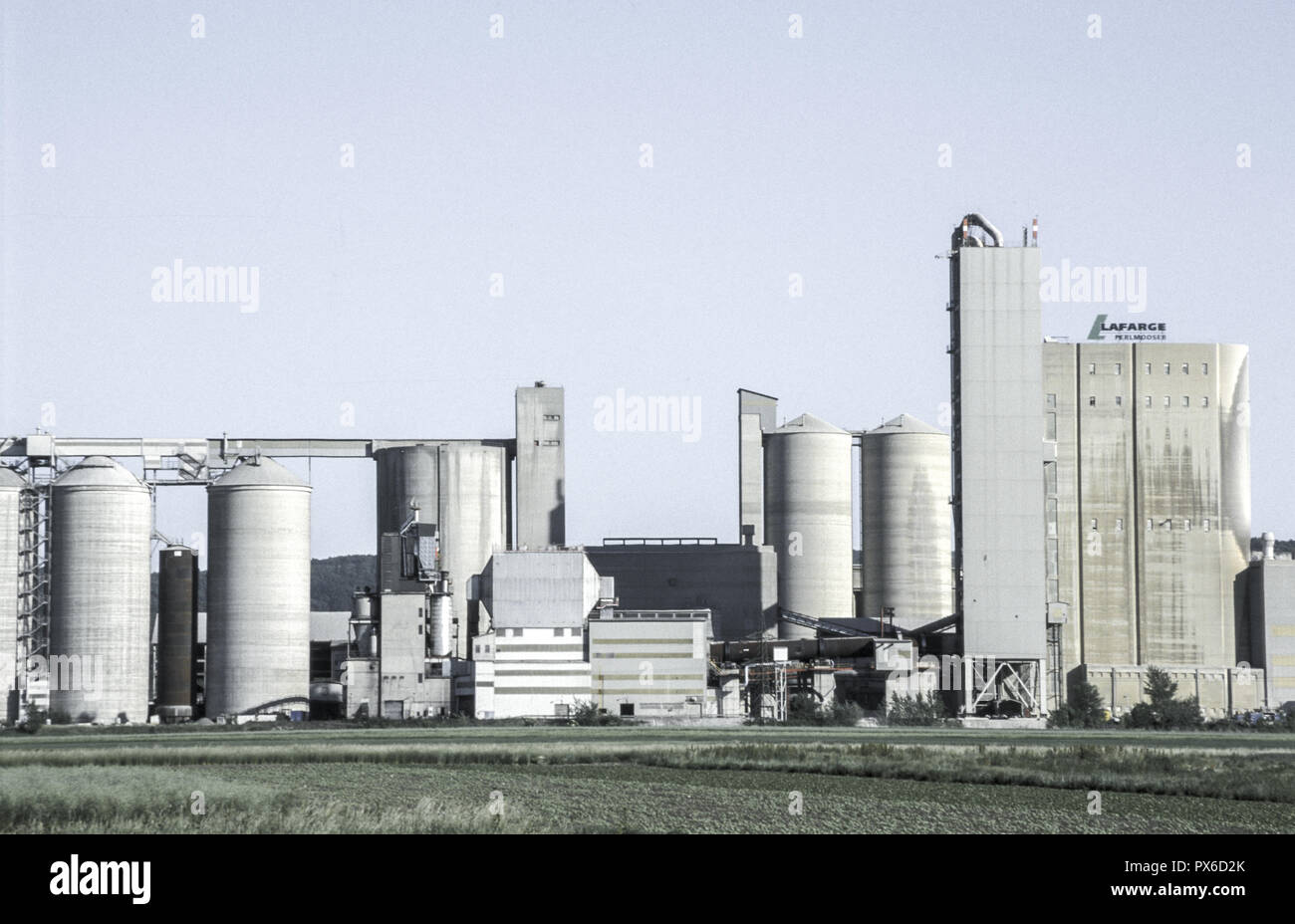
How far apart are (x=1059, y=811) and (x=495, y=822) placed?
12.4 m

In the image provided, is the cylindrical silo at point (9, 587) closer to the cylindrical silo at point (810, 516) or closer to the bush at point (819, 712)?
the bush at point (819, 712)

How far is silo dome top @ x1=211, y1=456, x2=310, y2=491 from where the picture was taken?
359ft

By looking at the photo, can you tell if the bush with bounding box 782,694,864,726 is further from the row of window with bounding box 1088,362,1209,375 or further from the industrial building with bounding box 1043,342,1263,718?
the row of window with bounding box 1088,362,1209,375

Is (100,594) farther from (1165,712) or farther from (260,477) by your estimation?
(1165,712)

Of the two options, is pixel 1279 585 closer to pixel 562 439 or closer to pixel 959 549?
pixel 959 549

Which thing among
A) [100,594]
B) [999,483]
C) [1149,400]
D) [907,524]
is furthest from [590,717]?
[1149,400]

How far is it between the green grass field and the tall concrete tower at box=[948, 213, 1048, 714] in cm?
2602

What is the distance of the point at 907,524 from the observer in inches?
4926

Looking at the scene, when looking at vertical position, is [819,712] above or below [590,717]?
above

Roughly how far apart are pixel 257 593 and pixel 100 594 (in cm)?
885

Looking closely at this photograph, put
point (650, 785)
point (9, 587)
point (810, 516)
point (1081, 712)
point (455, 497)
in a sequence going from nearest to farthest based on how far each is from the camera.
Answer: point (650, 785) < point (1081, 712) < point (9, 587) < point (455, 497) < point (810, 516)

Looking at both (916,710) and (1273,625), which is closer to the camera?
(916,710)
